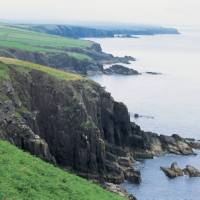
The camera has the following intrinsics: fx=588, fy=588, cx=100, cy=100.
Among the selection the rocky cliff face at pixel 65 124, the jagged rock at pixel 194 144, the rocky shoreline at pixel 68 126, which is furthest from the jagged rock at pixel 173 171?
the jagged rock at pixel 194 144

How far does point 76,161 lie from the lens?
3418 inches

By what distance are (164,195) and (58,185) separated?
4274 cm

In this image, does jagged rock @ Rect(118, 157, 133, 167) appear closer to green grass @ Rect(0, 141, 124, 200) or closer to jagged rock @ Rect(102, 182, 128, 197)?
jagged rock @ Rect(102, 182, 128, 197)

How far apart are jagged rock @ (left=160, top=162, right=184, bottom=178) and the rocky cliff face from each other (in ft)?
18.7

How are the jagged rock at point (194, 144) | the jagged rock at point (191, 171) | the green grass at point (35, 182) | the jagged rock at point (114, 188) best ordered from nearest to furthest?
the green grass at point (35, 182) → the jagged rock at point (114, 188) → the jagged rock at point (191, 171) → the jagged rock at point (194, 144)

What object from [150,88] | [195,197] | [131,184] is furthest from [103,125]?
[150,88]

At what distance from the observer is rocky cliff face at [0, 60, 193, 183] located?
77669 mm

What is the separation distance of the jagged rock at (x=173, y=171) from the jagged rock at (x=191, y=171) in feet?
3.00

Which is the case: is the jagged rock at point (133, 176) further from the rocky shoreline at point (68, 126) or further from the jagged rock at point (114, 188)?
the jagged rock at point (114, 188)

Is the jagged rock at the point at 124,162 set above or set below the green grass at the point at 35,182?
below

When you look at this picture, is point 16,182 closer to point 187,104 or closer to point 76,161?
point 76,161

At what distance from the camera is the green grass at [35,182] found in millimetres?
34719

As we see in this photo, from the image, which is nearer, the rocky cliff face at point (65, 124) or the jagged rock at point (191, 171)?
the rocky cliff face at point (65, 124)

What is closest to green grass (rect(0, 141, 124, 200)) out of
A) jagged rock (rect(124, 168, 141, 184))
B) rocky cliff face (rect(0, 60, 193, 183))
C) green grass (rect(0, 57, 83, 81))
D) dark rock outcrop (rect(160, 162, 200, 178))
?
rocky cliff face (rect(0, 60, 193, 183))
